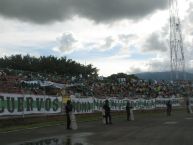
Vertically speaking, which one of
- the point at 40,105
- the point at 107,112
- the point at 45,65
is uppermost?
the point at 45,65

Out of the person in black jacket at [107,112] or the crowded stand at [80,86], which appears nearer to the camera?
the crowded stand at [80,86]

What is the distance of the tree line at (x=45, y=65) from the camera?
98.2 metres

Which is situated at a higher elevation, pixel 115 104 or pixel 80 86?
pixel 80 86

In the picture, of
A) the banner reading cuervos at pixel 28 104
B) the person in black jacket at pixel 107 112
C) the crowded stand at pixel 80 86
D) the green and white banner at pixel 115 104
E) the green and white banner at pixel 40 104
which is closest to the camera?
the banner reading cuervos at pixel 28 104

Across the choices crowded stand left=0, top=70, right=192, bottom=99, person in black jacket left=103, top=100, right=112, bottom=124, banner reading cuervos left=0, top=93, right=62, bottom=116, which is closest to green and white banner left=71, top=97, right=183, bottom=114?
crowded stand left=0, top=70, right=192, bottom=99

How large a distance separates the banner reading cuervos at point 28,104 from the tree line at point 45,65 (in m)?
63.7

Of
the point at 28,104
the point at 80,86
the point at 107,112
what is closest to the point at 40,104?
the point at 28,104

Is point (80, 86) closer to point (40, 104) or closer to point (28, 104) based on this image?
point (40, 104)

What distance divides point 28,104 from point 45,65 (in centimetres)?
7647

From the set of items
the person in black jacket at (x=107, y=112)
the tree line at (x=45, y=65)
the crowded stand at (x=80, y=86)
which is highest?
the tree line at (x=45, y=65)

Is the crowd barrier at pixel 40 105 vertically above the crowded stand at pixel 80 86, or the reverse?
the crowded stand at pixel 80 86

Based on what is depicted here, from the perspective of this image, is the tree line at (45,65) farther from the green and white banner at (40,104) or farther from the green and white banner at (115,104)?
the green and white banner at (40,104)

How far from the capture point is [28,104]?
1083 inches

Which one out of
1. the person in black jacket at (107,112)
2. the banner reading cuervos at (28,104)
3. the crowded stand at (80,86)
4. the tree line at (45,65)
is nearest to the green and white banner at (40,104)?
the banner reading cuervos at (28,104)
